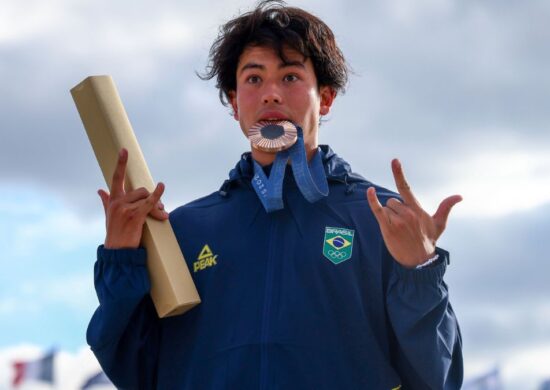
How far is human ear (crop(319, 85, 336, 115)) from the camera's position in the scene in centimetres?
748

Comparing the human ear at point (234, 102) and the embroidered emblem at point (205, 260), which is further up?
the human ear at point (234, 102)

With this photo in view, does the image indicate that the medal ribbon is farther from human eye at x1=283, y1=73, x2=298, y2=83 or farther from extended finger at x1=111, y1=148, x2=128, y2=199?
extended finger at x1=111, y1=148, x2=128, y2=199

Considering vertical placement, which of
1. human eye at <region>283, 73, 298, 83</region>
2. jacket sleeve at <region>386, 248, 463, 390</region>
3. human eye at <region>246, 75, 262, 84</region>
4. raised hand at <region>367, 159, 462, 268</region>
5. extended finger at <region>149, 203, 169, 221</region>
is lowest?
jacket sleeve at <region>386, 248, 463, 390</region>

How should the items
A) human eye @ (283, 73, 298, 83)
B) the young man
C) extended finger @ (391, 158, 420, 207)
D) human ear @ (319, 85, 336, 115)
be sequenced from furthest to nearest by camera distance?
1. human ear @ (319, 85, 336, 115)
2. human eye @ (283, 73, 298, 83)
3. the young man
4. extended finger @ (391, 158, 420, 207)

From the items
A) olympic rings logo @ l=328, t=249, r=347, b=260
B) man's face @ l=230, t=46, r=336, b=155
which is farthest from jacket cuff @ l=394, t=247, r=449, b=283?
man's face @ l=230, t=46, r=336, b=155

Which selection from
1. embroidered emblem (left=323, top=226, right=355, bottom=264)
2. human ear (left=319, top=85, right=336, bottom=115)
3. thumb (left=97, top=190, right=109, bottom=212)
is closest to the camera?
thumb (left=97, top=190, right=109, bottom=212)

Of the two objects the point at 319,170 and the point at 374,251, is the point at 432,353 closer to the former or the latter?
the point at 374,251

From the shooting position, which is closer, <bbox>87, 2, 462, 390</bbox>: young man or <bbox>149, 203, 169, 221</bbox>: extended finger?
<bbox>87, 2, 462, 390</bbox>: young man

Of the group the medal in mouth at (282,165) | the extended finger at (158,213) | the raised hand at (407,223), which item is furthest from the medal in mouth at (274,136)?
the raised hand at (407,223)

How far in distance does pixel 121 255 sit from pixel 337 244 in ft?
3.89

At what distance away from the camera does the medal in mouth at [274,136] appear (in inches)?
270

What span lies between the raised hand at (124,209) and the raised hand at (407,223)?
1.26m

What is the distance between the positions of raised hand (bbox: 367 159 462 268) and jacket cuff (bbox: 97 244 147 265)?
4.44 feet

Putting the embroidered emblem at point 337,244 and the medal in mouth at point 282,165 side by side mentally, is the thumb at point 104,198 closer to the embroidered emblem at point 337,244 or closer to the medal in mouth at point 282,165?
the medal in mouth at point 282,165
